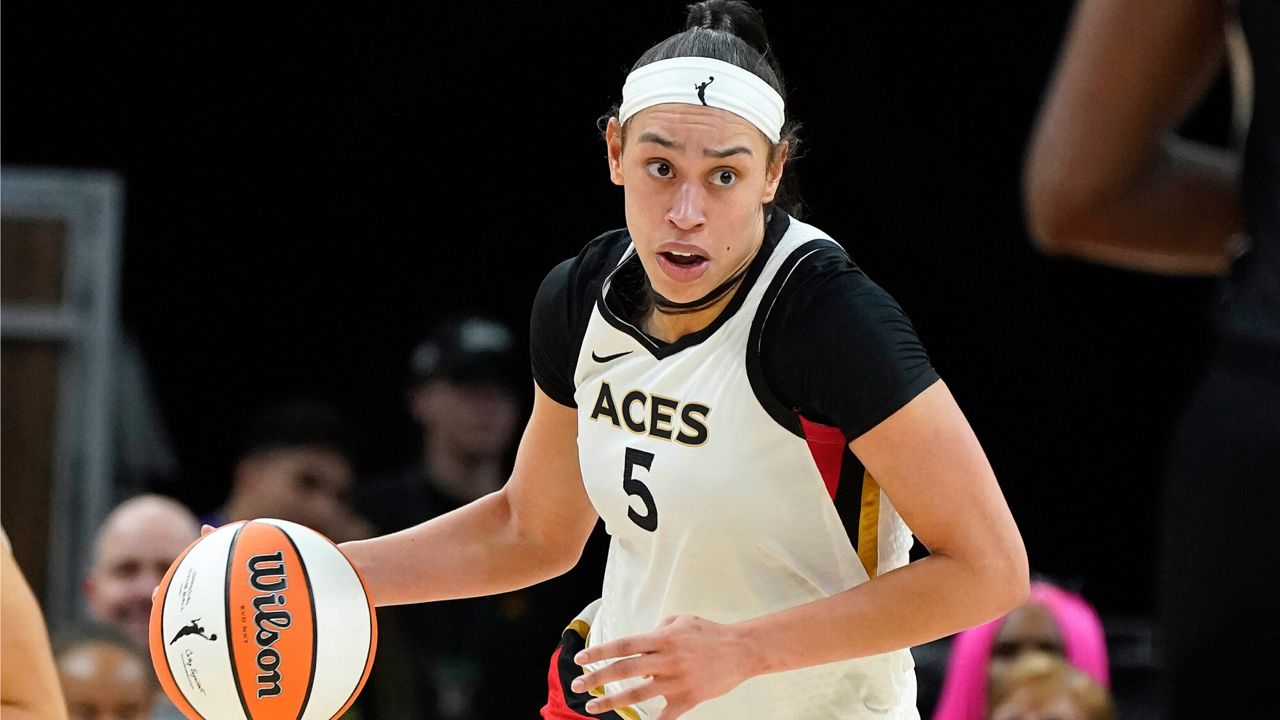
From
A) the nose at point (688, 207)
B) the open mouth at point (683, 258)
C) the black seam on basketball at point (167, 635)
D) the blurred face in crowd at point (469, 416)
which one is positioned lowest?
the blurred face in crowd at point (469, 416)

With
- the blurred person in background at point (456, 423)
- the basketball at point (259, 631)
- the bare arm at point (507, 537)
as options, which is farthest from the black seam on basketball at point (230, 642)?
the blurred person in background at point (456, 423)

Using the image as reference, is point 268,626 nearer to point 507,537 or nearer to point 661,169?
point 507,537

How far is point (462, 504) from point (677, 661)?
3390 millimetres

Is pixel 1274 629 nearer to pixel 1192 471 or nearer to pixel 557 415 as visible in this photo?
pixel 1192 471

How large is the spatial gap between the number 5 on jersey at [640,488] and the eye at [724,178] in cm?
42

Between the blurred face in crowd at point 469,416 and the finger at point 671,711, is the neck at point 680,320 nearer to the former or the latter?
the finger at point 671,711

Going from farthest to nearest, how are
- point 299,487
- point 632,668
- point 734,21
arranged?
point 299,487 → point 734,21 → point 632,668

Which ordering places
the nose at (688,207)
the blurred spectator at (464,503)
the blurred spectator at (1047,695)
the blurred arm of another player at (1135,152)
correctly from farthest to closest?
the blurred spectator at (464,503) → the blurred spectator at (1047,695) → the nose at (688,207) → the blurred arm of another player at (1135,152)

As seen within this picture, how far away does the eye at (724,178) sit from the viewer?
8.63ft

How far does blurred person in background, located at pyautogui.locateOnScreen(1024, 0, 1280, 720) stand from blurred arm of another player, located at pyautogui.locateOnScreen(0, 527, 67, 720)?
6.40 ft

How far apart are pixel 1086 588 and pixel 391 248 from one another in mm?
3149

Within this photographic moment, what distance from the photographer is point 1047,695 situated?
14.3 feet

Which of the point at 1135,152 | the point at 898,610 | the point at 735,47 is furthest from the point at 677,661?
the point at 1135,152

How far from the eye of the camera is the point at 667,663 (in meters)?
2.33
